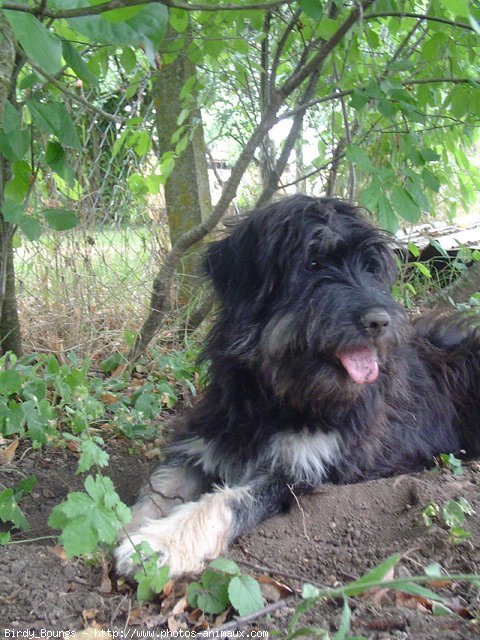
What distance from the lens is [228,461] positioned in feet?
10.3

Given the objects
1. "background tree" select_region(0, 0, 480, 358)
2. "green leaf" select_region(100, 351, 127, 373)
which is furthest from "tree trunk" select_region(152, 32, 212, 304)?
"green leaf" select_region(100, 351, 127, 373)

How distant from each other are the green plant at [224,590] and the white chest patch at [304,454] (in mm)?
761

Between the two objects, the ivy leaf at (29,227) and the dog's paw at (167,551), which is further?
the ivy leaf at (29,227)

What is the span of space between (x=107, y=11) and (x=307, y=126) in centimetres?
469

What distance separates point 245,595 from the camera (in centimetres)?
205

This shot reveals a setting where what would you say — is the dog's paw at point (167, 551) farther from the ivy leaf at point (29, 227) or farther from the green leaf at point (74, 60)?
the green leaf at point (74, 60)

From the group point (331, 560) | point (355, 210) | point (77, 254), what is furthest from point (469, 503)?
point (77, 254)

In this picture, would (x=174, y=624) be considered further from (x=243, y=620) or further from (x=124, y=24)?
(x=124, y=24)

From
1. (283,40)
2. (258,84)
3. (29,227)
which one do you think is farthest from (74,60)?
(258,84)

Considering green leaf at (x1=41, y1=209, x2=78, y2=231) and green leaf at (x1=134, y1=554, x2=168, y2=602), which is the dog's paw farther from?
green leaf at (x1=41, y1=209, x2=78, y2=231)

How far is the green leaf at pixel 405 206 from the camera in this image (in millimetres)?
3072

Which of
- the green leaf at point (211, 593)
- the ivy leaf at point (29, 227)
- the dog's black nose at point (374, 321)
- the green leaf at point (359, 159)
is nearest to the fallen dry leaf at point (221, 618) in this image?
the green leaf at point (211, 593)

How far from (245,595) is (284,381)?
3.27 feet

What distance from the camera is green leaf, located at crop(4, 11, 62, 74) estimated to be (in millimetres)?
1450
